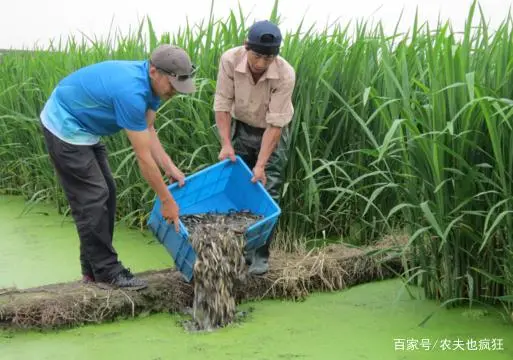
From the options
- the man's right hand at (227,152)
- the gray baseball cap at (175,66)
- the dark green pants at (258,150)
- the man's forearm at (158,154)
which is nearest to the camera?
the gray baseball cap at (175,66)

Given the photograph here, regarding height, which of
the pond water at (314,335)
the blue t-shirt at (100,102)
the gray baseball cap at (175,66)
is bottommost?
the pond water at (314,335)

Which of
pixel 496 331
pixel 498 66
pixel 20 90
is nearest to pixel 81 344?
pixel 496 331

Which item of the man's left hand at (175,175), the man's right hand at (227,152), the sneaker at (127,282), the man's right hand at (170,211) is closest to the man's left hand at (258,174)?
the man's right hand at (227,152)

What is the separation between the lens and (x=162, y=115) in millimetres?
4250

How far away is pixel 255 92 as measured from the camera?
137 inches

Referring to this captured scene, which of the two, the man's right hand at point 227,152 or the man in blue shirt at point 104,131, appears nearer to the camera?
the man in blue shirt at point 104,131

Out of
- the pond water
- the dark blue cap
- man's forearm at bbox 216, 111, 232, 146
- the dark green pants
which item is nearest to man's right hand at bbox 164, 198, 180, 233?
the pond water

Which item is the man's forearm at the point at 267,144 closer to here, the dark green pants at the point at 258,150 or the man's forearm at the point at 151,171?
the dark green pants at the point at 258,150

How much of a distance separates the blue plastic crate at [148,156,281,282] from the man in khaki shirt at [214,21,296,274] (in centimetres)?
8

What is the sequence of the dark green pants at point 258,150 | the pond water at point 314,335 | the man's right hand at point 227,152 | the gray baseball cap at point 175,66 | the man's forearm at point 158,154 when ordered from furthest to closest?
the dark green pants at point 258,150, the man's right hand at point 227,152, the man's forearm at point 158,154, the gray baseball cap at point 175,66, the pond water at point 314,335

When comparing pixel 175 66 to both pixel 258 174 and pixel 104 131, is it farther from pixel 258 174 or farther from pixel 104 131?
pixel 258 174

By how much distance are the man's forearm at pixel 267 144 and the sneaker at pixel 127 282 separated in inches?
28.0

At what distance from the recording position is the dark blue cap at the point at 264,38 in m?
3.25

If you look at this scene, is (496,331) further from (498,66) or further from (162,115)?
(162,115)
